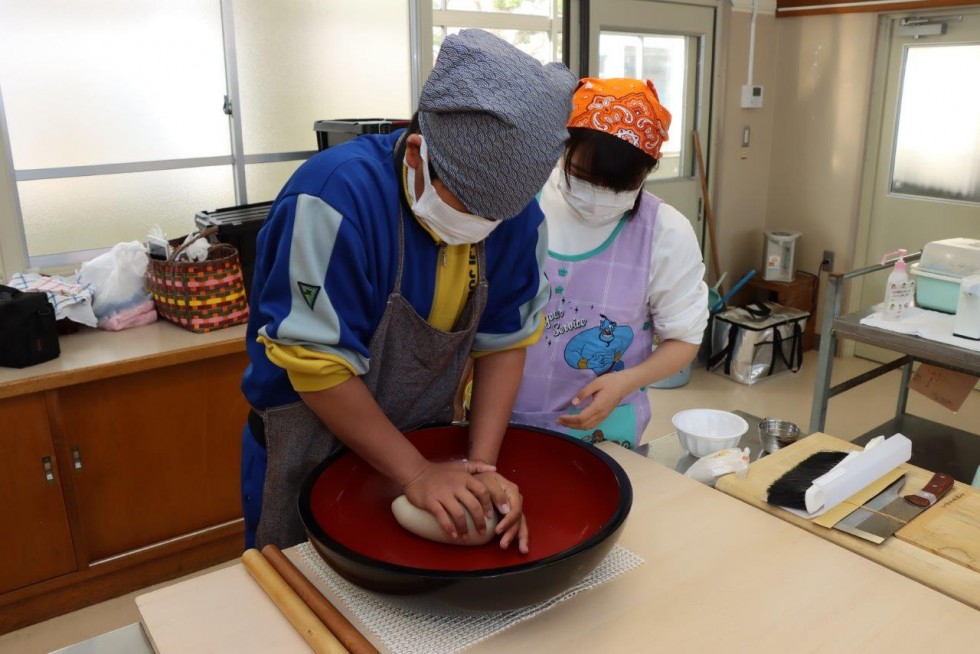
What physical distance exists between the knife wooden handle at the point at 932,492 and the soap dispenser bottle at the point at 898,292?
141 centimetres

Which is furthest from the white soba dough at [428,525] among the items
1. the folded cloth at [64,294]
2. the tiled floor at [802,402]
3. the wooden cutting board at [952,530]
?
the tiled floor at [802,402]

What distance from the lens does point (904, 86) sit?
3953 millimetres

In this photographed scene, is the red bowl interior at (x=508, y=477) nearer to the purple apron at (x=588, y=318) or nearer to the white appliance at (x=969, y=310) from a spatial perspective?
the purple apron at (x=588, y=318)

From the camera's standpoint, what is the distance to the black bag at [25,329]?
6.50 feet

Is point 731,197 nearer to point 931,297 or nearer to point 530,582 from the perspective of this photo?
point 931,297

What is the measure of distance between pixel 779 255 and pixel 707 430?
2824mm

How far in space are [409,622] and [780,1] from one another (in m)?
4.44

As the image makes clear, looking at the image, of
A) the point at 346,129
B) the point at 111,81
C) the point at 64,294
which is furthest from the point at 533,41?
the point at 64,294

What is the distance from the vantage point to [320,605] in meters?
0.81

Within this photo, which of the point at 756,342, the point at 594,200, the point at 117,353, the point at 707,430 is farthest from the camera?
the point at 756,342

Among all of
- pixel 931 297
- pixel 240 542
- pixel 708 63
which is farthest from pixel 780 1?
pixel 240 542

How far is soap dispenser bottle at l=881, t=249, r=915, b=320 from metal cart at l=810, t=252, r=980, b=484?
3.0 inches

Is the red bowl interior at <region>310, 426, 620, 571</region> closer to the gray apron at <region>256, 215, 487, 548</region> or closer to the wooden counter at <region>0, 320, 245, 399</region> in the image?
the gray apron at <region>256, 215, 487, 548</region>

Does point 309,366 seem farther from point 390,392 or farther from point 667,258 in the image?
point 667,258
